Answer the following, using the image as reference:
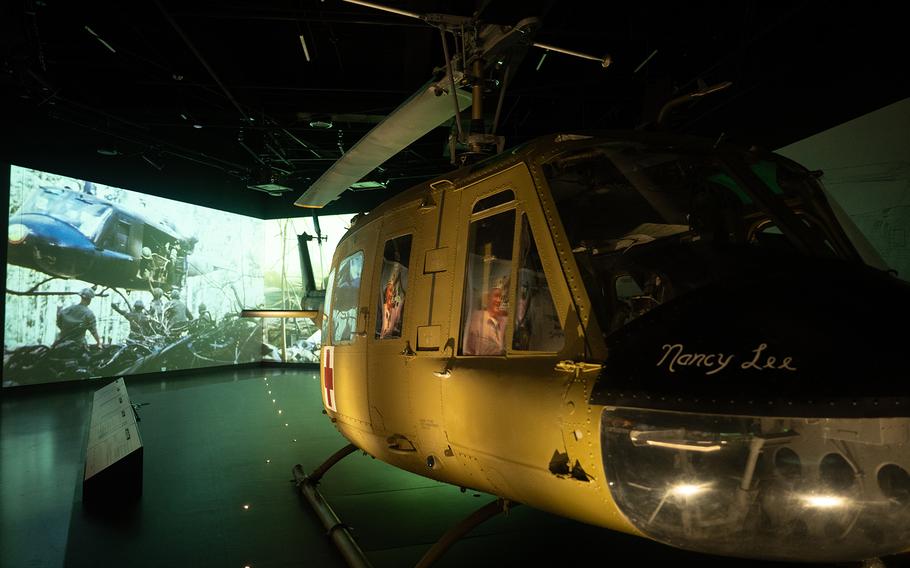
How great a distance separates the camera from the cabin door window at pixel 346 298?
15.9ft

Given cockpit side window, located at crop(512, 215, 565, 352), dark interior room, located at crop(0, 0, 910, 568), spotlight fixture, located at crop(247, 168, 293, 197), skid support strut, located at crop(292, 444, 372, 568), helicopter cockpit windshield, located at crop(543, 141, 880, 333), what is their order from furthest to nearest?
spotlight fixture, located at crop(247, 168, 293, 197)
skid support strut, located at crop(292, 444, 372, 568)
cockpit side window, located at crop(512, 215, 565, 352)
helicopter cockpit windshield, located at crop(543, 141, 880, 333)
dark interior room, located at crop(0, 0, 910, 568)

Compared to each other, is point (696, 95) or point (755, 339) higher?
point (696, 95)

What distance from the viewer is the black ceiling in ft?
22.7

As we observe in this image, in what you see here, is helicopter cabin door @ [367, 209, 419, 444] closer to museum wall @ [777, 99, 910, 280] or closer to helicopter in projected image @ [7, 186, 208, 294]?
museum wall @ [777, 99, 910, 280]

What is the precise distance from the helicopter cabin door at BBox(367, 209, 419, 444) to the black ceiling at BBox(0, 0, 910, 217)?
1.49 metres

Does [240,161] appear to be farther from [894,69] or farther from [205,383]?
[894,69]

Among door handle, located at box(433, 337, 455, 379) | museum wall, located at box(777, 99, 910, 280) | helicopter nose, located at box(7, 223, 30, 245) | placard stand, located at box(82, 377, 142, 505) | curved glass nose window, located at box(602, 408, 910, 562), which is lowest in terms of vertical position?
placard stand, located at box(82, 377, 142, 505)

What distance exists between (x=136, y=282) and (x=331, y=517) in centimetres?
1324

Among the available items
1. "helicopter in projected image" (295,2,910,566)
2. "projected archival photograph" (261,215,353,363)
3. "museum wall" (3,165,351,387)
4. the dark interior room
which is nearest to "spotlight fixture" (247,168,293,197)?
the dark interior room

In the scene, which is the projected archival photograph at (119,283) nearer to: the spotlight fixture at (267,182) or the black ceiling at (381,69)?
the black ceiling at (381,69)

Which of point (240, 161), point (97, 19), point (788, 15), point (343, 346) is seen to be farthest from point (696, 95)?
point (240, 161)

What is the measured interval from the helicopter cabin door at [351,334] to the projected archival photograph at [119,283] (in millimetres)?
11207

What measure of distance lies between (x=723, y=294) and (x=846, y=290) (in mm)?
385

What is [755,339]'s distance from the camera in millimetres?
1990
